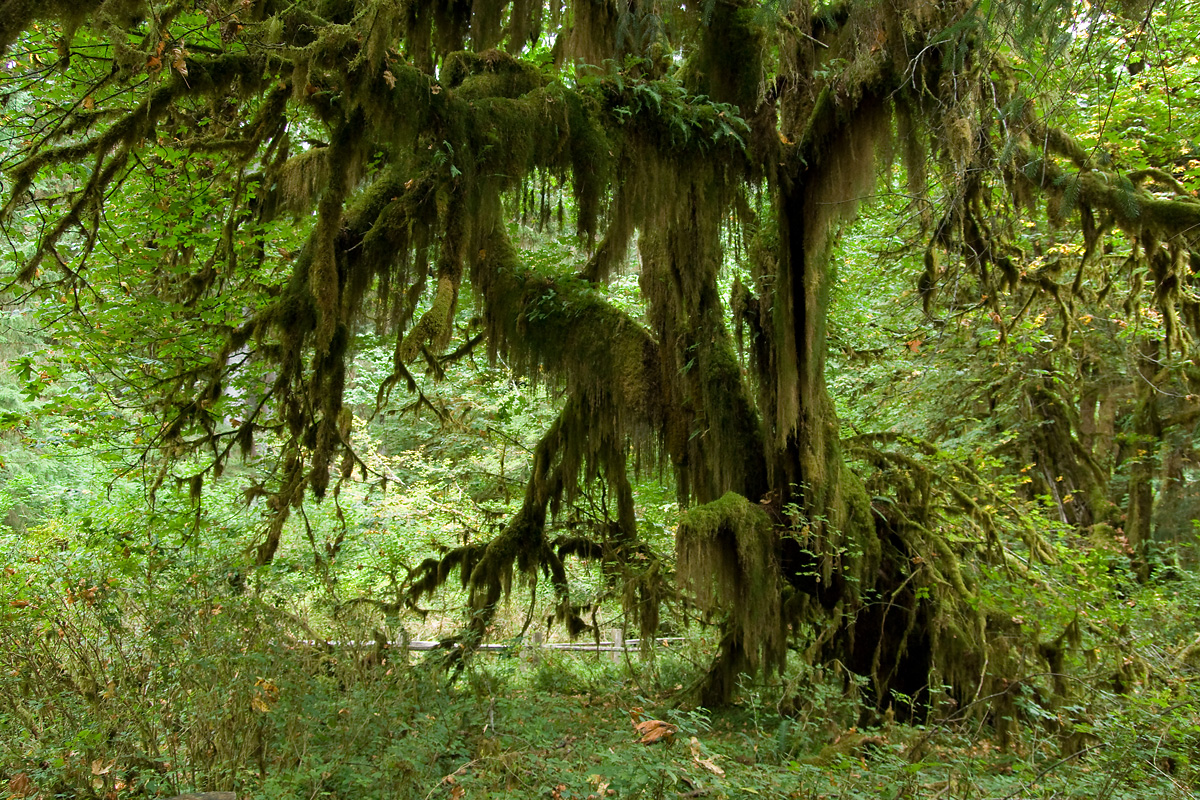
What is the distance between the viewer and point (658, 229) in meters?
6.70

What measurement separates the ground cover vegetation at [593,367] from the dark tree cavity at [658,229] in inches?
1.5

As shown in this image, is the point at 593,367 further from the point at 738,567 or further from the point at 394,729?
the point at 394,729

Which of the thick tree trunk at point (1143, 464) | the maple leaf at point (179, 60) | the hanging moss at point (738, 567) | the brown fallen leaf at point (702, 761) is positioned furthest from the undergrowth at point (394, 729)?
the thick tree trunk at point (1143, 464)

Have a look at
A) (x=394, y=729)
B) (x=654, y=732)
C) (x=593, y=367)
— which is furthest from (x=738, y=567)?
(x=394, y=729)

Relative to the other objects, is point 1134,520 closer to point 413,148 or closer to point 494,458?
point 494,458

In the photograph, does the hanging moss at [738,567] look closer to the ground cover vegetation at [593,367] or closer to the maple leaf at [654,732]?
the ground cover vegetation at [593,367]

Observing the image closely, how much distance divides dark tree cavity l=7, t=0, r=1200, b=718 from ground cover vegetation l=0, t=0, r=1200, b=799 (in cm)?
4

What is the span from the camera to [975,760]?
16.0 feet

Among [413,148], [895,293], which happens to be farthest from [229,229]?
[895,293]

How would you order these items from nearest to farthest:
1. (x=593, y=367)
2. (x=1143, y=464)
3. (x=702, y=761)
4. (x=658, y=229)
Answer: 1. (x=702, y=761)
2. (x=658, y=229)
3. (x=593, y=367)
4. (x=1143, y=464)

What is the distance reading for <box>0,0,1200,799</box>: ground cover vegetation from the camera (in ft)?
14.6

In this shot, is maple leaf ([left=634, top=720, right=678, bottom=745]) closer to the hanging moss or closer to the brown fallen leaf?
the brown fallen leaf

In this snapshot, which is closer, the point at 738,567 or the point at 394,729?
the point at 394,729

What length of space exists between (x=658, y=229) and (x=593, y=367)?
1296 mm
